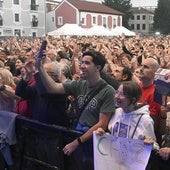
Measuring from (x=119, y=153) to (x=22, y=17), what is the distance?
236 feet

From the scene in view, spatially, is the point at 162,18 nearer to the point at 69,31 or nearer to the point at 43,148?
the point at 69,31

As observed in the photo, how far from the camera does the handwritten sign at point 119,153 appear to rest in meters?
3.90

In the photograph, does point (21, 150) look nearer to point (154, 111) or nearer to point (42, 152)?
point (42, 152)

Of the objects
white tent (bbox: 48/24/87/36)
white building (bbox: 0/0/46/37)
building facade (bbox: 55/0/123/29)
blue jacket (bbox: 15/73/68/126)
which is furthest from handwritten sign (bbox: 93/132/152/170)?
building facade (bbox: 55/0/123/29)

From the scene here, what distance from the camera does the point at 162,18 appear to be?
89.0 m

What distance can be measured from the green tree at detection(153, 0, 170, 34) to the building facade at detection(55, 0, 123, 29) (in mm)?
8044

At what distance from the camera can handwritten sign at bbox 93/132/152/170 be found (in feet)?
12.8

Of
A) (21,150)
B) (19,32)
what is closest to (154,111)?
(21,150)

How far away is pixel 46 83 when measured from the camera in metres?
4.97

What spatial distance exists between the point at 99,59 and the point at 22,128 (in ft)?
4.35

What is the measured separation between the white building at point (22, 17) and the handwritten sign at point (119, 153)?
66506 millimetres

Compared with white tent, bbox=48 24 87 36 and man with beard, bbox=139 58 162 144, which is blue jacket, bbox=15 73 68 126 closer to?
man with beard, bbox=139 58 162 144

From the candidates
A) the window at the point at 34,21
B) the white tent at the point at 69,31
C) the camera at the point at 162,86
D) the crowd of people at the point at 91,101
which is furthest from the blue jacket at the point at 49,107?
the window at the point at 34,21

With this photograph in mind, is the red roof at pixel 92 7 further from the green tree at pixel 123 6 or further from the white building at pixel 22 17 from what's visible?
the white building at pixel 22 17
